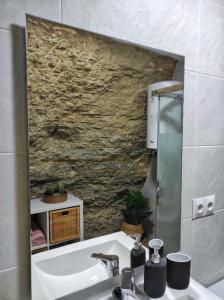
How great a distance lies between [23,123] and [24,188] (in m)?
0.20

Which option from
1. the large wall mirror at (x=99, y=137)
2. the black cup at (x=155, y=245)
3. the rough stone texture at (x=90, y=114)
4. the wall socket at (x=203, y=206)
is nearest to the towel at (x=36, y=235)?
the large wall mirror at (x=99, y=137)

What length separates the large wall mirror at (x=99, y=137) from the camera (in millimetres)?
768

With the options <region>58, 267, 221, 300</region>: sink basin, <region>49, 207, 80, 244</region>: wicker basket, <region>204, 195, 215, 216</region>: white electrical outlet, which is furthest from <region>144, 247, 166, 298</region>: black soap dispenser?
<region>204, 195, 215, 216</region>: white electrical outlet

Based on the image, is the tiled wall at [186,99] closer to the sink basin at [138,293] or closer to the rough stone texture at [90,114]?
the rough stone texture at [90,114]

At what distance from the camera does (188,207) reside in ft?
3.84

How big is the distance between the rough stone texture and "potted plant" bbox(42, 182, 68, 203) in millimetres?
24

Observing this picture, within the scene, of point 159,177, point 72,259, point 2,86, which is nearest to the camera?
point 2,86

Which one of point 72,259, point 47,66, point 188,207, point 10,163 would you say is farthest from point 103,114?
point 188,207

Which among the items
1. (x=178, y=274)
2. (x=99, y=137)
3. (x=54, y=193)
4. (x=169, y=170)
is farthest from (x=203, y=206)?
(x=54, y=193)

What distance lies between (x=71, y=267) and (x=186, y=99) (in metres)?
0.87

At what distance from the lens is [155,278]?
0.84 m

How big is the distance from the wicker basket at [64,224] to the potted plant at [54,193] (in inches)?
1.5

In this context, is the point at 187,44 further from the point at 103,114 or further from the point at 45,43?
the point at 45,43

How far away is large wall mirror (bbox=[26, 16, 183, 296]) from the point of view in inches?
30.2
